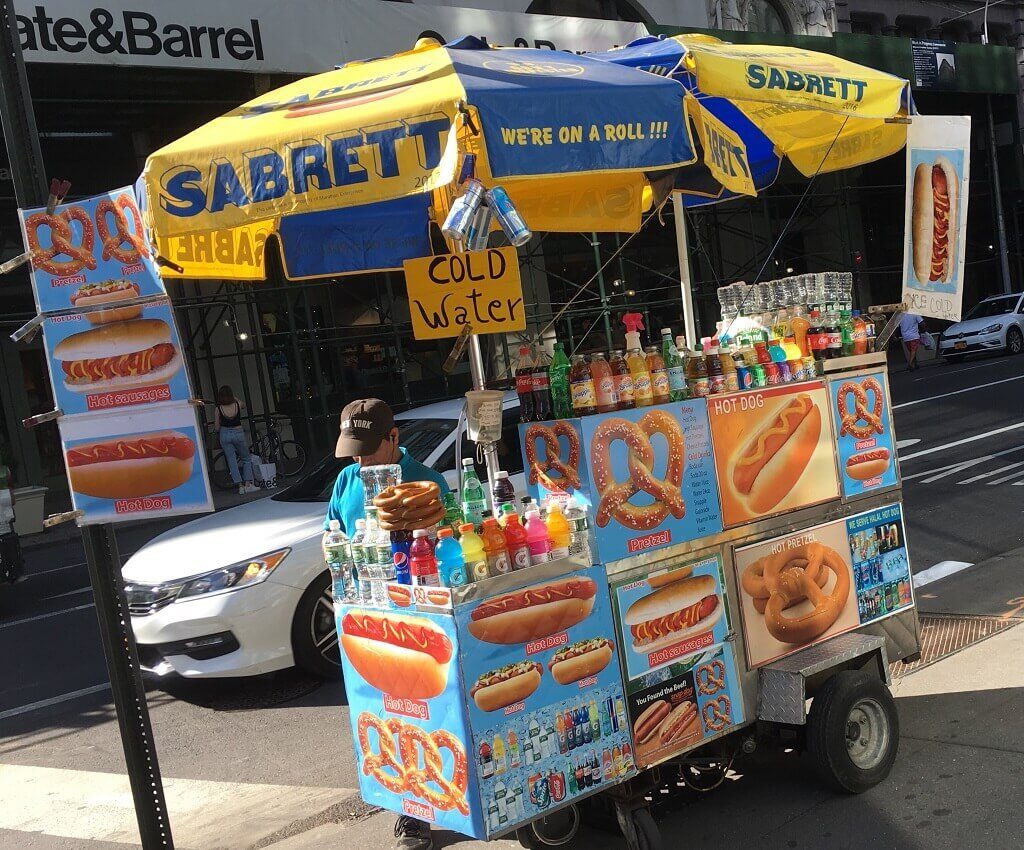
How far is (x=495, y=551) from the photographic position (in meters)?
3.86

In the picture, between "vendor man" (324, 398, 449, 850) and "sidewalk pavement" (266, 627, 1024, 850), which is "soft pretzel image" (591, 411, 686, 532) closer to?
"vendor man" (324, 398, 449, 850)

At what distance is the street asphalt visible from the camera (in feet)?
14.5

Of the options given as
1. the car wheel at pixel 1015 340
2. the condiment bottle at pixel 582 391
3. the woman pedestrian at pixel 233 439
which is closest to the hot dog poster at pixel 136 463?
the condiment bottle at pixel 582 391

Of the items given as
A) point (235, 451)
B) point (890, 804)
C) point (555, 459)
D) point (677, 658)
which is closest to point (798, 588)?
point (677, 658)

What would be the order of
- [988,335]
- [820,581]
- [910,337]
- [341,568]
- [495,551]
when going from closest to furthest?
[495,551] → [341,568] → [820,581] → [910,337] → [988,335]

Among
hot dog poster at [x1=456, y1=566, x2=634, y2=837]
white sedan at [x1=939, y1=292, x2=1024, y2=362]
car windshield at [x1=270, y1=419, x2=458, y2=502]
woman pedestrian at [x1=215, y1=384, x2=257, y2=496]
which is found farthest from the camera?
white sedan at [x1=939, y1=292, x2=1024, y2=362]

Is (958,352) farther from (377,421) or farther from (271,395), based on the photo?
(377,421)

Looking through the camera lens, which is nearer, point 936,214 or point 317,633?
point 936,214

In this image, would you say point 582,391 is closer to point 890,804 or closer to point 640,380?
point 640,380

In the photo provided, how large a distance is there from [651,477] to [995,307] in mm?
26226

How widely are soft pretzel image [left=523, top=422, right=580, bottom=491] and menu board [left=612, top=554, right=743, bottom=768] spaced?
0.45 metres

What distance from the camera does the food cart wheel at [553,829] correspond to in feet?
13.3

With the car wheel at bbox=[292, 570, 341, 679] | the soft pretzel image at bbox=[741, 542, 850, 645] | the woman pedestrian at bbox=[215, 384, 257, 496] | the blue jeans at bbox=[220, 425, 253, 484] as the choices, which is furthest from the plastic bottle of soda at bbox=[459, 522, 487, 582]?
the blue jeans at bbox=[220, 425, 253, 484]

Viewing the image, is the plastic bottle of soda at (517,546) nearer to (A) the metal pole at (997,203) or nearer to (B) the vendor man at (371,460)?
(B) the vendor man at (371,460)
